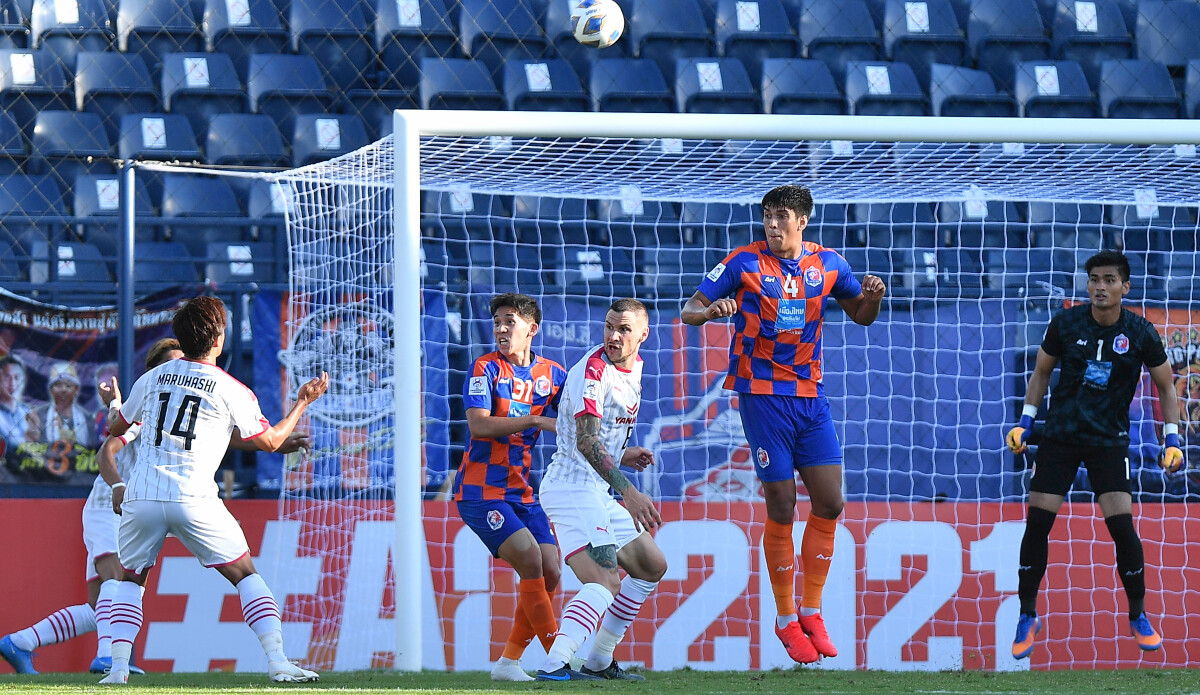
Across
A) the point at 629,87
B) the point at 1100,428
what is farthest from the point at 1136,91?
the point at 1100,428

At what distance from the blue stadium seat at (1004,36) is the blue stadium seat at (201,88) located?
6.20m

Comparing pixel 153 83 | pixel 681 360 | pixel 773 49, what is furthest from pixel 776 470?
pixel 153 83

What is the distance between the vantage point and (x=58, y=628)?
617 centimetres

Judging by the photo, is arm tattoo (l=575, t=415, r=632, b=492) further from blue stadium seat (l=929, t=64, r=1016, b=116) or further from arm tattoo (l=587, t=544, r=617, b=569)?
blue stadium seat (l=929, t=64, r=1016, b=116)

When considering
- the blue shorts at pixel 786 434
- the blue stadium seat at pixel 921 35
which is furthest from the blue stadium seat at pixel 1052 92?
the blue shorts at pixel 786 434

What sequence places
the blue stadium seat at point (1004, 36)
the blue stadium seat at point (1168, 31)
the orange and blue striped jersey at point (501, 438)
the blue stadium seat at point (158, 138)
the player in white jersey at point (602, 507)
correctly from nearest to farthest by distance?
1. the player in white jersey at point (602, 507)
2. the orange and blue striped jersey at point (501, 438)
3. the blue stadium seat at point (158, 138)
4. the blue stadium seat at point (1004, 36)
5. the blue stadium seat at point (1168, 31)

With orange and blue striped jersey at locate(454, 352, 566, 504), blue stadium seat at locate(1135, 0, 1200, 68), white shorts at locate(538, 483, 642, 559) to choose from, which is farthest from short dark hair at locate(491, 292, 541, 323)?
blue stadium seat at locate(1135, 0, 1200, 68)

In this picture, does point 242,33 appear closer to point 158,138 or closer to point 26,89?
point 158,138

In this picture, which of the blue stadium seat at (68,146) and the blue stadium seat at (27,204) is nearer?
the blue stadium seat at (27,204)

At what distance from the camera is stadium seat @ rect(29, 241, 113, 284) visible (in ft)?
29.2

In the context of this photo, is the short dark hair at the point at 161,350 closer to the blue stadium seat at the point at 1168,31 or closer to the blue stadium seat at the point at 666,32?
the blue stadium seat at the point at 666,32

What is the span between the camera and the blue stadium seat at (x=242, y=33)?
10820mm

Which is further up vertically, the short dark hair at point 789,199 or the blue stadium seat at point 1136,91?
the blue stadium seat at point 1136,91

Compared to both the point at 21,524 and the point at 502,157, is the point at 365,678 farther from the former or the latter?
the point at 502,157
